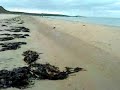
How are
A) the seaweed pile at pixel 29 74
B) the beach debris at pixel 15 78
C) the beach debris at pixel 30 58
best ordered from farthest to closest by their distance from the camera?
the beach debris at pixel 30 58 → the seaweed pile at pixel 29 74 → the beach debris at pixel 15 78

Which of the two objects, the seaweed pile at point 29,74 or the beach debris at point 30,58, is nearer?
the seaweed pile at point 29,74

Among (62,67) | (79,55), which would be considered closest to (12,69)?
(62,67)

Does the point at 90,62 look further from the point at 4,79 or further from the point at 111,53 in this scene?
the point at 4,79

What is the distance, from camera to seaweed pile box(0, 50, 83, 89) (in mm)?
6374

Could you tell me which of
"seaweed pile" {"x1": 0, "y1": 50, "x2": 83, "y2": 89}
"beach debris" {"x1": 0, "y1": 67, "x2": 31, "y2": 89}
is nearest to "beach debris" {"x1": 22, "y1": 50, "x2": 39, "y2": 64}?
"seaweed pile" {"x1": 0, "y1": 50, "x2": 83, "y2": 89}

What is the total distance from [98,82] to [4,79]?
7.15 ft

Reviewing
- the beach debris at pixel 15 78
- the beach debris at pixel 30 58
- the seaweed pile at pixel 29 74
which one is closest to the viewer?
the beach debris at pixel 15 78

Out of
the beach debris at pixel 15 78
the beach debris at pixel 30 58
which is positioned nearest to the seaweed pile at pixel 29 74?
the beach debris at pixel 15 78

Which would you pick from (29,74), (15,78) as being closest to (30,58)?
(29,74)

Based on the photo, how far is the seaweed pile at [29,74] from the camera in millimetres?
6374

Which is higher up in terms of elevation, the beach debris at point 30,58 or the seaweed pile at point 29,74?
the seaweed pile at point 29,74

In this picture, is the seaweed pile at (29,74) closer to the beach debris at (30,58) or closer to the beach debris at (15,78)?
the beach debris at (15,78)

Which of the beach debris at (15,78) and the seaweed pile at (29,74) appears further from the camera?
the seaweed pile at (29,74)

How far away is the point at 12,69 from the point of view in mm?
7570
